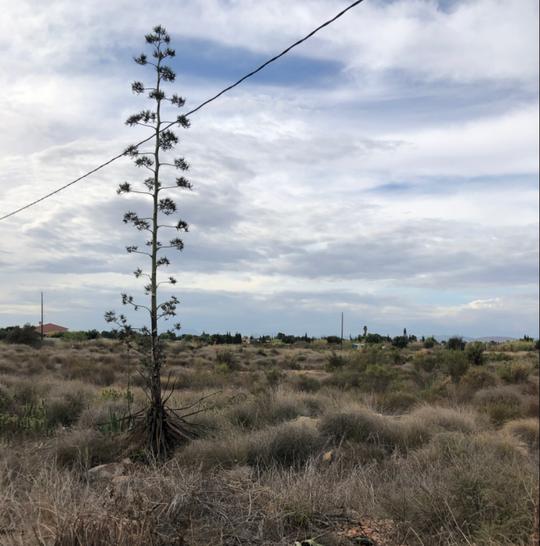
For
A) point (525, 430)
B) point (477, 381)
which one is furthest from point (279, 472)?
point (477, 381)

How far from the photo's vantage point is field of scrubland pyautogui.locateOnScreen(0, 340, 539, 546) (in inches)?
204

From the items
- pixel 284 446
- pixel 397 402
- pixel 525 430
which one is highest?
pixel 284 446

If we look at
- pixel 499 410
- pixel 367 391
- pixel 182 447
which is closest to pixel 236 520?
pixel 182 447

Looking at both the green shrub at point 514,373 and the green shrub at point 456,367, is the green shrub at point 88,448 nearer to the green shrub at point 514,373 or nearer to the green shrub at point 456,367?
the green shrub at point 456,367

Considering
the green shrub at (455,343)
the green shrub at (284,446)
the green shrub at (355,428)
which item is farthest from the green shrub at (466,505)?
the green shrub at (455,343)

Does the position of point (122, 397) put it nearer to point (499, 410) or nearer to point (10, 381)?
point (10, 381)

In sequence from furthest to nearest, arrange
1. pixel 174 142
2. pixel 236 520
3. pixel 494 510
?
Answer: pixel 174 142
pixel 494 510
pixel 236 520

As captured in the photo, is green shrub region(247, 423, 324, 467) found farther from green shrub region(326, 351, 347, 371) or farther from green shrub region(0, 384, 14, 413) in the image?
green shrub region(326, 351, 347, 371)

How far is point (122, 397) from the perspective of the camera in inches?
632

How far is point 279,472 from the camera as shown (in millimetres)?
8836

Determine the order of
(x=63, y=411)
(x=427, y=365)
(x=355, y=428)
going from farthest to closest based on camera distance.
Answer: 1. (x=427, y=365)
2. (x=63, y=411)
3. (x=355, y=428)

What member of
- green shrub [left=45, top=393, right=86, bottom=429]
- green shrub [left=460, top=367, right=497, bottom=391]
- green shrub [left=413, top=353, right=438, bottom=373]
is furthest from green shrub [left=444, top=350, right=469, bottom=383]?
green shrub [left=45, top=393, right=86, bottom=429]

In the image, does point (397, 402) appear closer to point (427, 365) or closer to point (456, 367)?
point (456, 367)

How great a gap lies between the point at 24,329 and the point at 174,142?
45.1 metres
